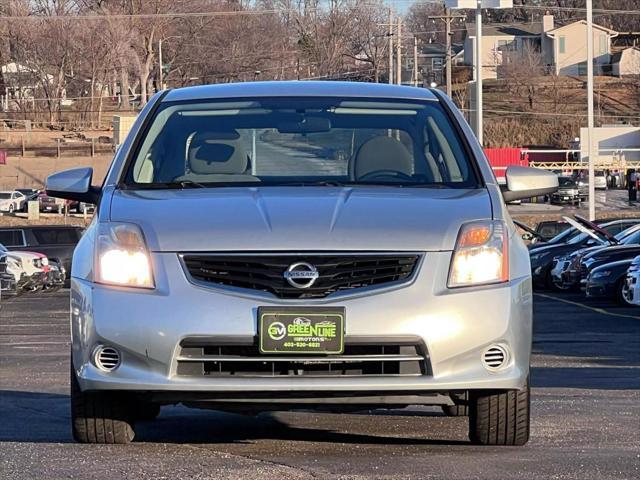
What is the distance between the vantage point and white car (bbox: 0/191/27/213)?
61450 millimetres

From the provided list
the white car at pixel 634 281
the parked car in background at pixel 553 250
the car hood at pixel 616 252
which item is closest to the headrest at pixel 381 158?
the white car at pixel 634 281

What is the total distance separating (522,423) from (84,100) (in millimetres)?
80389

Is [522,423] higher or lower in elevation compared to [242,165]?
lower

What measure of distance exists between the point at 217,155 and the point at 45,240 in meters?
30.1

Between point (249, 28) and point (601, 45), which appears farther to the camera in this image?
point (601, 45)

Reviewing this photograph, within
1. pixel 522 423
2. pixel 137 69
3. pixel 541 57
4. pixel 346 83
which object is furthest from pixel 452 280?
pixel 541 57

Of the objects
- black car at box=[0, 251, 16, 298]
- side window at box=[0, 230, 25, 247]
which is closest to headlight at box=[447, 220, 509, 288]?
black car at box=[0, 251, 16, 298]

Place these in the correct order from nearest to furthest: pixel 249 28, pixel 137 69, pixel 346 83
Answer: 1. pixel 346 83
2. pixel 137 69
3. pixel 249 28

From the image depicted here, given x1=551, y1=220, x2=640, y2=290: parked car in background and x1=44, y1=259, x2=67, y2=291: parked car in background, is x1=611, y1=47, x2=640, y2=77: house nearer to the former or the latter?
x1=44, y1=259, x2=67, y2=291: parked car in background

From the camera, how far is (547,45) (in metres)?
102

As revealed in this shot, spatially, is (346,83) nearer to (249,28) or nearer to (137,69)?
(137,69)

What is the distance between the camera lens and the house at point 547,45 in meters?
101

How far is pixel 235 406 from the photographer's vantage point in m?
6.73

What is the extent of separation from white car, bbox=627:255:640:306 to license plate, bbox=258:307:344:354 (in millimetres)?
16676
